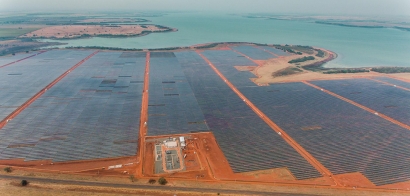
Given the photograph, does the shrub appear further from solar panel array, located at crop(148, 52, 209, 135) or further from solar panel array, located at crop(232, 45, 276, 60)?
solar panel array, located at crop(232, 45, 276, 60)

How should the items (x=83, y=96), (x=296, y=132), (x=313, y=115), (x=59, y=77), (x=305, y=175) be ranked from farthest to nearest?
(x=59, y=77), (x=83, y=96), (x=313, y=115), (x=296, y=132), (x=305, y=175)

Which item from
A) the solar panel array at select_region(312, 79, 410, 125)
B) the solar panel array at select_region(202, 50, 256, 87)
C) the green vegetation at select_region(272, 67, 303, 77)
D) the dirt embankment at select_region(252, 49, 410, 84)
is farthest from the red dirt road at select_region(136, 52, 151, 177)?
the solar panel array at select_region(312, 79, 410, 125)

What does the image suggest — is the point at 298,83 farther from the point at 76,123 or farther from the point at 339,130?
the point at 76,123

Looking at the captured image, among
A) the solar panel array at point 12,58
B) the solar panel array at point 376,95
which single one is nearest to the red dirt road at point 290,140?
the solar panel array at point 376,95

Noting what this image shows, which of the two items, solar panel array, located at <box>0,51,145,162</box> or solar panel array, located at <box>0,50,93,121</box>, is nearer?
solar panel array, located at <box>0,51,145,162</box>

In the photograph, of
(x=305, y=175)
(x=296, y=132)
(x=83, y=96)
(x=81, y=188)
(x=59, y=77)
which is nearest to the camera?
(x=81, y=188)

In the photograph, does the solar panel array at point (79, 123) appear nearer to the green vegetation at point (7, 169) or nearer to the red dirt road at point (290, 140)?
the green vegetation at point (7, 169)

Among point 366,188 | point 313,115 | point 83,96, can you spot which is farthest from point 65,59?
point 366,188

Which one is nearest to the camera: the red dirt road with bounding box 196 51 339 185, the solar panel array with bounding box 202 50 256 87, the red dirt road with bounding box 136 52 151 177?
the red dirt road with bounding box 136 52 151 177
